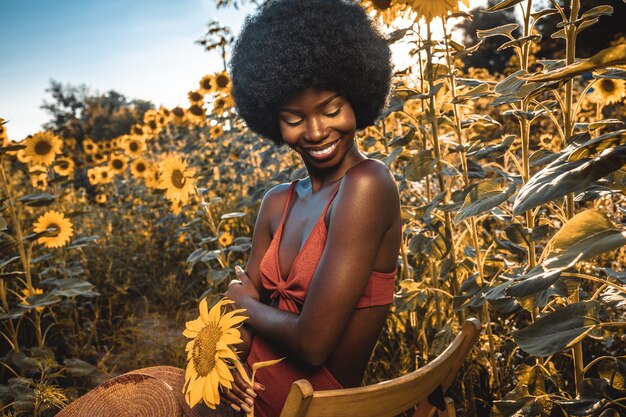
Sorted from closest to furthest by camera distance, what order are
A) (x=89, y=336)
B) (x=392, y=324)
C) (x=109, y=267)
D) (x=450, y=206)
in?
(x=450, y=206)
(x=392, y=324)
(x=89, y=336)
(x=109, y=267)

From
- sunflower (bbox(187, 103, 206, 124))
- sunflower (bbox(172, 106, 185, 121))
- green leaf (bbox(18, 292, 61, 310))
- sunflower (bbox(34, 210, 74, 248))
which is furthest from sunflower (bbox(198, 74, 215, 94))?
green leaf (bbox(18, 292, 61, 310))

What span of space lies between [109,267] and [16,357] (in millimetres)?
1771

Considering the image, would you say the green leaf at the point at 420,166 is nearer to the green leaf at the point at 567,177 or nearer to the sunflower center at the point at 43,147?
the green leaf at the point at 567,177

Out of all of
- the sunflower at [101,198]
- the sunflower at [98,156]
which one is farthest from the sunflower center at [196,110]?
the sunflower at [98,156]

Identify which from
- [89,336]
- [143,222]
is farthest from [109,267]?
[143,222]

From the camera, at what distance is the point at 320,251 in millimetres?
1209

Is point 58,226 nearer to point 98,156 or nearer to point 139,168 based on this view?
point 139,168

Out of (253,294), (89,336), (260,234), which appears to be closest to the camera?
(253,294)

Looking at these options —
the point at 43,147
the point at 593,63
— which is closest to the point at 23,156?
the point at 43,147

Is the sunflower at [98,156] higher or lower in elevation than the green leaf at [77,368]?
higher

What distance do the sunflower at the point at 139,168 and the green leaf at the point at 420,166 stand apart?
4165mm

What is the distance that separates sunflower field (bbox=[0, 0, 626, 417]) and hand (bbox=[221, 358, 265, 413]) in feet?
1.80

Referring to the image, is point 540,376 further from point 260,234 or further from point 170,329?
point 170,329

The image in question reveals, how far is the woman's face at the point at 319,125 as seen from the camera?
4.12 feet
